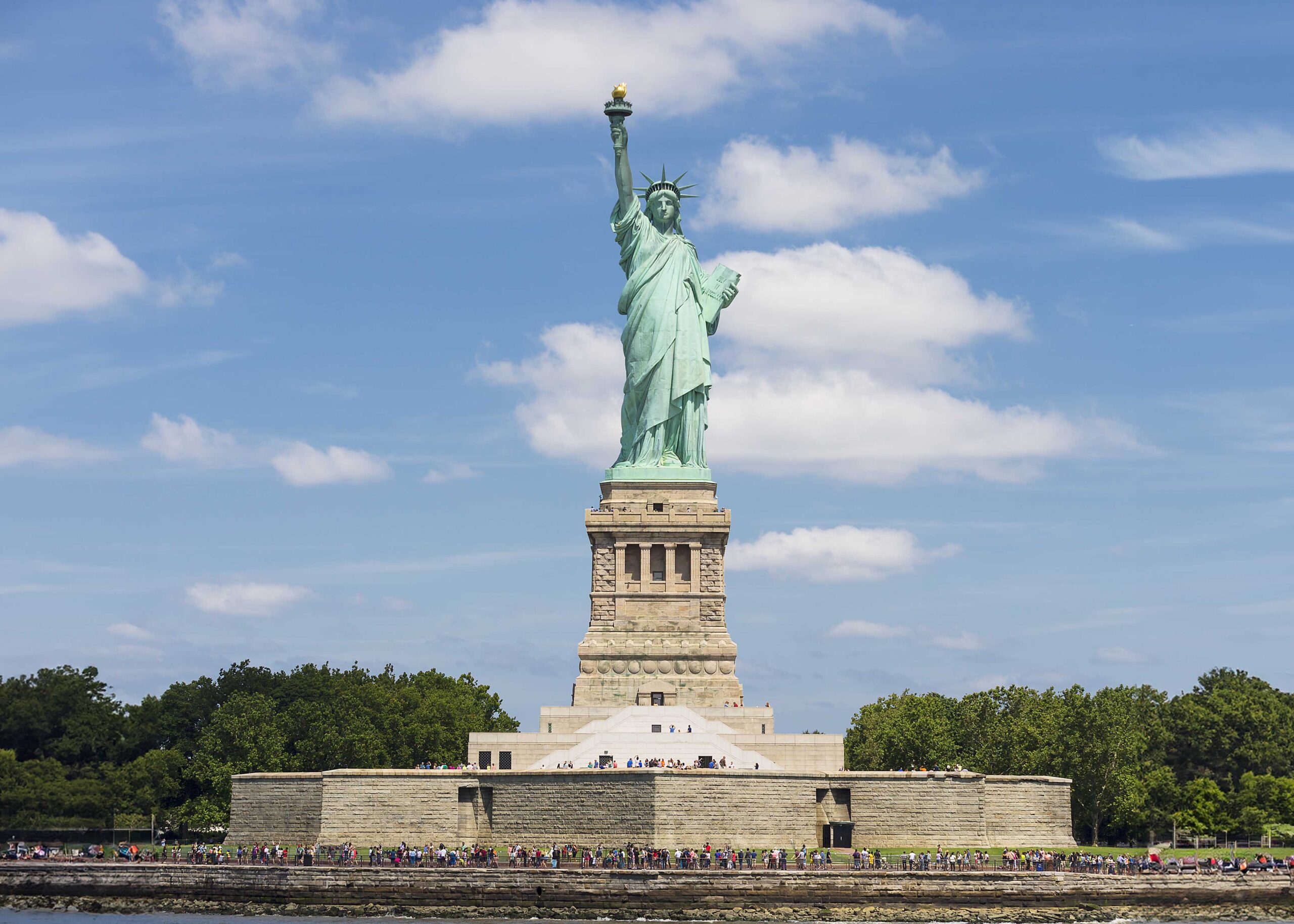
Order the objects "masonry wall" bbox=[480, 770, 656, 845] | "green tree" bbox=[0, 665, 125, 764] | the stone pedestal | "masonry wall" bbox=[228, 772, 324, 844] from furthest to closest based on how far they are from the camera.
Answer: "green tree" bbox=[0, 665, 125, 764] < the stone pedestal < "masonry wall" bbox=[228, 772, 324, 844] < "masonry wall" bbox=[480, 770, 656, 845]

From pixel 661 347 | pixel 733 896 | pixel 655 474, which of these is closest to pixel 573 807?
pixel 733 896

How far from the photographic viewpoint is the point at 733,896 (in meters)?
50.8

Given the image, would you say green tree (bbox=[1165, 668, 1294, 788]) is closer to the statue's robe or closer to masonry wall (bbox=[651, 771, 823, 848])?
the statue's robe

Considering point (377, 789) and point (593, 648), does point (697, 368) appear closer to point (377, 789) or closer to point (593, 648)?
point (593, 648)

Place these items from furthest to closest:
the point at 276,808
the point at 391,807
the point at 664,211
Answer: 1. the point at 664,211
2. the point at 276,808
3. the point at 391,807

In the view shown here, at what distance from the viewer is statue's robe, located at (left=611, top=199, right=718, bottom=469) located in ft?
227

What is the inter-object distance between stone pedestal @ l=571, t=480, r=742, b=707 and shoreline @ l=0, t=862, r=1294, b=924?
13917mm

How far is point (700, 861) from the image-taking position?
52.0 meters

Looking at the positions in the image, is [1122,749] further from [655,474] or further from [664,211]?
[664,211]

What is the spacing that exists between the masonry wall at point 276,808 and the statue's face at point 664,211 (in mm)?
25455

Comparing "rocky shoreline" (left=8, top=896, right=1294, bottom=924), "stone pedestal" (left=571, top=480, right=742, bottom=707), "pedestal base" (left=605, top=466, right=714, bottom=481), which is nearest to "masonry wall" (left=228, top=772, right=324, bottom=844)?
"rocky shoreline" (left=8, top=896, right=1294, bottom=924)

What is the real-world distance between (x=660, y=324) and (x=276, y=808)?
23262 mm

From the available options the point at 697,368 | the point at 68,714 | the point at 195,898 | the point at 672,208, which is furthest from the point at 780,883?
the point at 68,714

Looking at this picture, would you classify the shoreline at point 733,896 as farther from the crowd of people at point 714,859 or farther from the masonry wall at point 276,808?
the masonry wall at point 276,808
